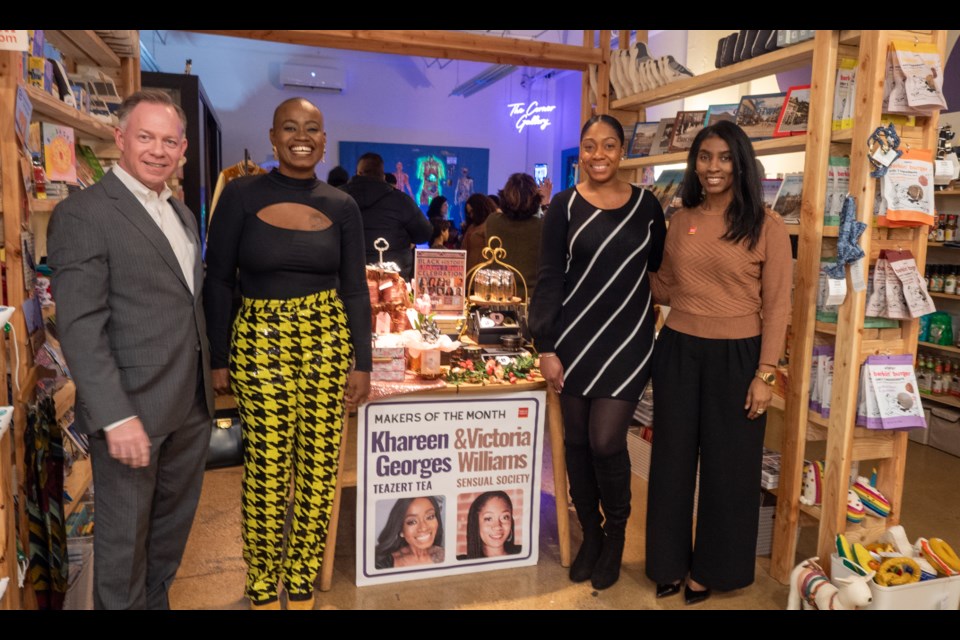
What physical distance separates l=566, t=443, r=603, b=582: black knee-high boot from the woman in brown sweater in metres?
0.21

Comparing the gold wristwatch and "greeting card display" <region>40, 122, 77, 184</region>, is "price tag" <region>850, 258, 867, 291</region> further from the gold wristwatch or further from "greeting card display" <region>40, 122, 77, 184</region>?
"greeting card display" <region>40, 122, 77, 184</region>

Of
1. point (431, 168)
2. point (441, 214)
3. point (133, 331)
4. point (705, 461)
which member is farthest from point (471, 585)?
point (431, 168)

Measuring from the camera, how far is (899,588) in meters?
2.48

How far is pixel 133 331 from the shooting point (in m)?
1.90

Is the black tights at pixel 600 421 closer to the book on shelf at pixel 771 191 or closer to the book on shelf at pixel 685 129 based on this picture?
the book on shelf at pixel 771 191

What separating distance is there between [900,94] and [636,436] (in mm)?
2240

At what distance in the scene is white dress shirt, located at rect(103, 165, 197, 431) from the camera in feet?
6.31

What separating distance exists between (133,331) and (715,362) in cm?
184

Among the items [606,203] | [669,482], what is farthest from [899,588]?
[606,203]

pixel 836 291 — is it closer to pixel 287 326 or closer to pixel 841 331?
pixel 841 331

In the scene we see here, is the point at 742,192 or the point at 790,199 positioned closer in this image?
the point at 742,192

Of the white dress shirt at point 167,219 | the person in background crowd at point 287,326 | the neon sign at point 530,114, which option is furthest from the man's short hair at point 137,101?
the neon sign at point 530,114

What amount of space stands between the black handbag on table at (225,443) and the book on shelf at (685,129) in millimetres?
2481

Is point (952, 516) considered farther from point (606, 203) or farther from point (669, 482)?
point (606, 203)
